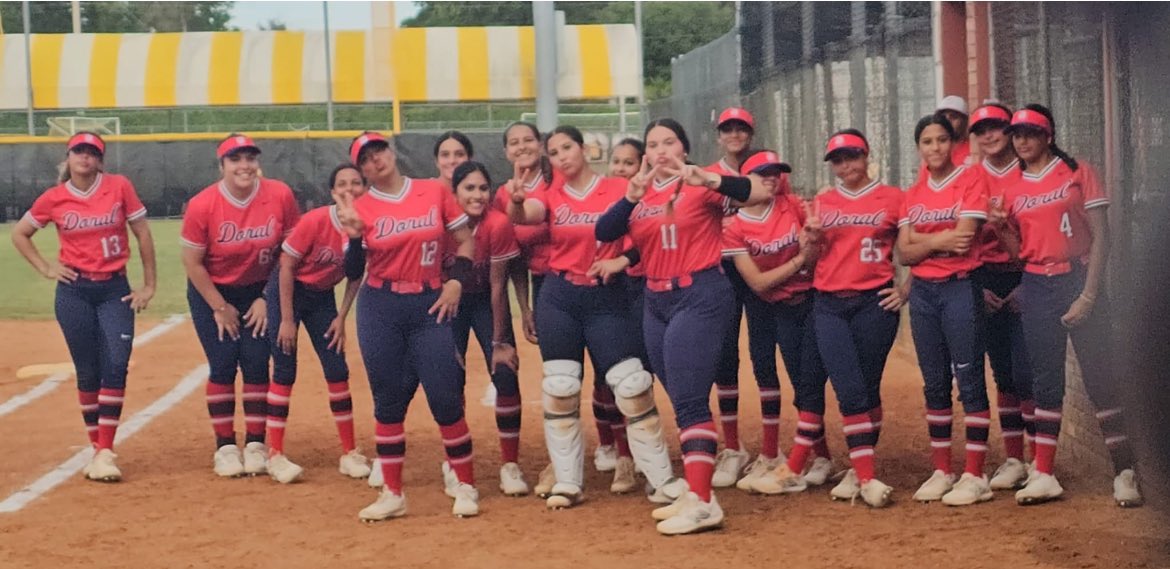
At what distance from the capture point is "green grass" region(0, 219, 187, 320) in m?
16.8

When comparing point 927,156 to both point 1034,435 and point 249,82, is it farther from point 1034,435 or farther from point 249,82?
point 249,82

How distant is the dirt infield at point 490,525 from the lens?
19.1ft

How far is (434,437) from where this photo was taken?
9164 millimetres

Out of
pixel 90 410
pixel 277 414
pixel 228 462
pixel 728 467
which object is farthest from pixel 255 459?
pixel 728 467

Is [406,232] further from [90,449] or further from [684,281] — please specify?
[90,449]

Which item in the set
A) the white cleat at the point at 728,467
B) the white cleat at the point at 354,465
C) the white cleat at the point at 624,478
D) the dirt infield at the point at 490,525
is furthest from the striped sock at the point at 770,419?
the white cleat at the point at 354,465

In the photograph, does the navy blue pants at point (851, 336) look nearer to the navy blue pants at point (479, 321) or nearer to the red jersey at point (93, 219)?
the navy blue pants at point (479, 321)

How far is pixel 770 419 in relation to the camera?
752cm

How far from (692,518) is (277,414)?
2.88 metres

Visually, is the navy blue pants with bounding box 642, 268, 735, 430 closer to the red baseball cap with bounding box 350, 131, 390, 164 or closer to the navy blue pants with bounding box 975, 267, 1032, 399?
the navy blue pants with bounding box 975, 267, 1032, 399

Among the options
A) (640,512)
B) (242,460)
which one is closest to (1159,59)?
(640,512)

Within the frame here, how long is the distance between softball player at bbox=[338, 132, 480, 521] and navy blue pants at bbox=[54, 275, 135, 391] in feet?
5.89

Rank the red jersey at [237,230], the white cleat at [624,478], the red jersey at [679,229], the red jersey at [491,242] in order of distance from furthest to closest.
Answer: the red jersey at [237,230], the white cleat at [624,478], the red jersey at [491,242], the red jersey at [679,229]

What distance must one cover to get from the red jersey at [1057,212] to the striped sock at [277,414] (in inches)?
158
